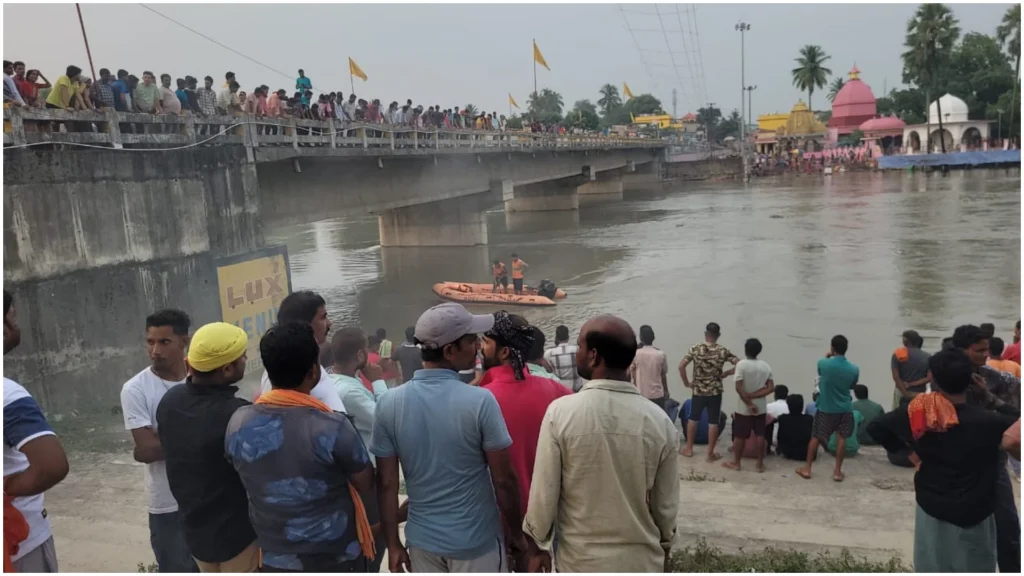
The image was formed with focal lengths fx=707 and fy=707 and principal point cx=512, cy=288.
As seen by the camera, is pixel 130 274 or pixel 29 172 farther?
pixel 130 274

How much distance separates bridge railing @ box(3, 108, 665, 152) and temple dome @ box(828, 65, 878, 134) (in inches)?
3127

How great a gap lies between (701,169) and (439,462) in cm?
7651

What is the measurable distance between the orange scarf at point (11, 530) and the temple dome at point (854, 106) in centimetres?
9746

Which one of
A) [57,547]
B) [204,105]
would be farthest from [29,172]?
[57,547]

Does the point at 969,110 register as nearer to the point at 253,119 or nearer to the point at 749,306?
the point at 749,306

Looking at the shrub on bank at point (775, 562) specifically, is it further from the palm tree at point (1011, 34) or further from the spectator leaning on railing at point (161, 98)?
the palm tree at point (1011, 34)

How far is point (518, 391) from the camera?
3213 mm

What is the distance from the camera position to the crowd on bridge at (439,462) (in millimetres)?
2707

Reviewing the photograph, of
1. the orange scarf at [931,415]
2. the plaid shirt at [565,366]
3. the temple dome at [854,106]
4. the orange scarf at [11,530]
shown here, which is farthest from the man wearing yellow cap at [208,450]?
the temple dome at [854,106]

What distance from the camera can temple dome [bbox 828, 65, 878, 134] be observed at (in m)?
87.5

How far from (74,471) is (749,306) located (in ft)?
50.8

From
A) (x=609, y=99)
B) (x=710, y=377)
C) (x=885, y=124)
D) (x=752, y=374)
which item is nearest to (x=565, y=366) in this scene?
(x=710, y=377)

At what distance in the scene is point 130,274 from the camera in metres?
11.0

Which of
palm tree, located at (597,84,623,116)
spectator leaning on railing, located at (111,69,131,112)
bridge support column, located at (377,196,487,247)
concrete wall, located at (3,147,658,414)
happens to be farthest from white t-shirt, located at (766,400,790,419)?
palm tree, located at (597,84,623,116)
